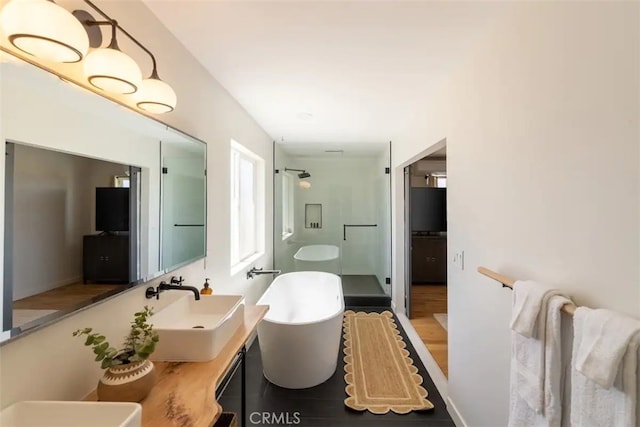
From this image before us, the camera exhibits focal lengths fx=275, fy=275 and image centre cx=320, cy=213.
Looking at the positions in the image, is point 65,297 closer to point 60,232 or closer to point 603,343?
point 60,232

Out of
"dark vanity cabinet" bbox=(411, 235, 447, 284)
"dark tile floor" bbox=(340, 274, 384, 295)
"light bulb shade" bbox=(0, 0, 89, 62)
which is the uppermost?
"light bulb shade" bbox=(0, 0, 89, 62)

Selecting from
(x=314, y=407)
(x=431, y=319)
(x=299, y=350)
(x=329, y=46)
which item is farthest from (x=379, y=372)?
(x=329, y=46)

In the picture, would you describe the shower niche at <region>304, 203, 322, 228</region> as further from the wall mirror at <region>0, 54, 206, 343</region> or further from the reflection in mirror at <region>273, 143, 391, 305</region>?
the wall mirror at <region>0, 54, 206, 343</region>

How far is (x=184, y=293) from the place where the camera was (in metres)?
1.71

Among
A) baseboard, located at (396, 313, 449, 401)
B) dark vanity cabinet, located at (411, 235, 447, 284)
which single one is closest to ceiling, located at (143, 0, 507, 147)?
baseboard, located at (396, 313, 449, 401)

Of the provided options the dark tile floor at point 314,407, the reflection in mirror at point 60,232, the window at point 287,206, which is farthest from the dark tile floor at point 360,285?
the reflection in mirror at point 60,232

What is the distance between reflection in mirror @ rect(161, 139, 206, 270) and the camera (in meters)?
1.55

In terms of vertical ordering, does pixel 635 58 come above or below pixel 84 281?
above

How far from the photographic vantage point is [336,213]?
5.06 meters

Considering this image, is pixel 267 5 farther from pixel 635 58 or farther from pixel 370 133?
→ pixel 370 133

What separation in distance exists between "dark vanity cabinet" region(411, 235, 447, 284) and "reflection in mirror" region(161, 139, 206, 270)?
4.23 m

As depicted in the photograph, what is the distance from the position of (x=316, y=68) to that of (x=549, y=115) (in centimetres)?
138

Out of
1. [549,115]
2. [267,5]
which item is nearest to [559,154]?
[549,115]

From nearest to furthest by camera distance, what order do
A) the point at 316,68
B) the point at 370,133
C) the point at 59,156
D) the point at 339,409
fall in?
the point at 59,156, the point at 316,68, the point at 339,409, the point at 370,133
